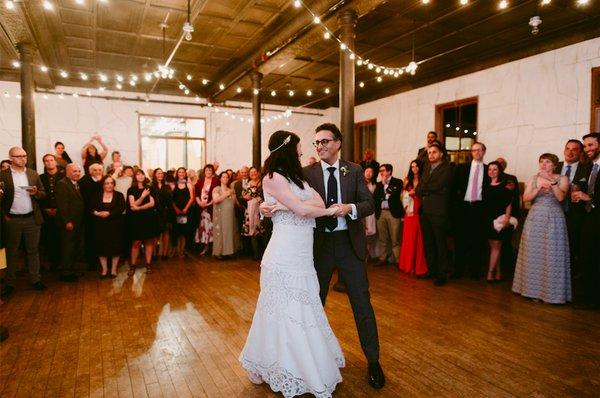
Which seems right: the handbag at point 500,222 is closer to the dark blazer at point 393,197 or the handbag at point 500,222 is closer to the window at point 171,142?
the dark blazer at point 393,197

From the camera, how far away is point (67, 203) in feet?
17.2

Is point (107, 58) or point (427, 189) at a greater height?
point (107, 58)

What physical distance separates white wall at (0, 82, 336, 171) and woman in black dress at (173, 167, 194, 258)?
3.97 meters

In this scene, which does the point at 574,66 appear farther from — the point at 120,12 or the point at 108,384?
the point at 108,384

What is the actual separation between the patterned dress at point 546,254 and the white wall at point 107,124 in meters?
8.33

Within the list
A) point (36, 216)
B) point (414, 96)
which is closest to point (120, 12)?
point (36, 216)

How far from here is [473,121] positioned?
8.34 m

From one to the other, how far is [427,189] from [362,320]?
120 inches

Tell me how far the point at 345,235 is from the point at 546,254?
295 cm

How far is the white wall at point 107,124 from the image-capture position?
9.06 metres

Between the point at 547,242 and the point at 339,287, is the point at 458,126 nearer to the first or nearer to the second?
the point at 547,242

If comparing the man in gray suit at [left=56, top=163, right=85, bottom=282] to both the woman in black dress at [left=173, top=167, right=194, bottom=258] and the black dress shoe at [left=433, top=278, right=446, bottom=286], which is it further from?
the black dress shoe at [left=433, top=278, right=446, bottom=286]

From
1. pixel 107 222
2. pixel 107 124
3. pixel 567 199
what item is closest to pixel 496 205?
pixel 567 199

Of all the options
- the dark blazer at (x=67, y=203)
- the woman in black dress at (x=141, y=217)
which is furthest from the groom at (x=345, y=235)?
the dark blazer at (x=67, y=203)
